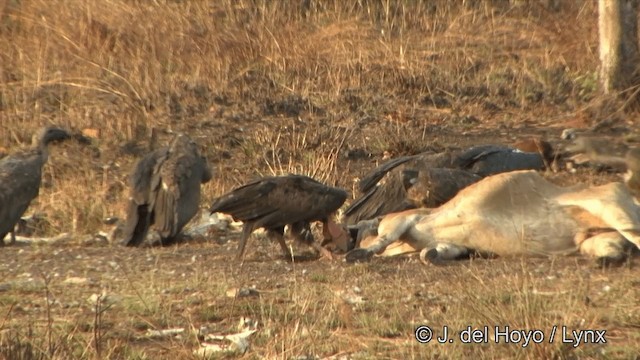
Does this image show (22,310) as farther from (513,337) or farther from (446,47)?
(446,47)

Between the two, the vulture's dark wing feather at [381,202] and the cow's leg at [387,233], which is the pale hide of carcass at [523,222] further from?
the vulture's dark wing feather at [381,202]

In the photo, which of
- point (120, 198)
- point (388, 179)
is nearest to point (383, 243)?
point (388, 179)

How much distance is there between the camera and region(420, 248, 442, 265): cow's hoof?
26.2 ft

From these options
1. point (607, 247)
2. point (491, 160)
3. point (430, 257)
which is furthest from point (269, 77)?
point (607, 247)

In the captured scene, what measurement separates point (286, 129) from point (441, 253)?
16.5 ft

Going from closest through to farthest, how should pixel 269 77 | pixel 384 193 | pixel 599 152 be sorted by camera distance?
pixel 384 193 < pixel 599 152 < pixel 269 77

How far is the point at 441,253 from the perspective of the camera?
8.09m

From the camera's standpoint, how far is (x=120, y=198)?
11148 millimetres

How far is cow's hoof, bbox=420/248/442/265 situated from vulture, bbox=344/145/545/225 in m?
0.98

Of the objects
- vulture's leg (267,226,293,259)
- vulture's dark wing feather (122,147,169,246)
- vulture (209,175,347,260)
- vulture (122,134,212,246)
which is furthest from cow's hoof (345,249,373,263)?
vulture's dark wing feather (122,147,169,246)

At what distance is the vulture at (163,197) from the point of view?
30.1ft

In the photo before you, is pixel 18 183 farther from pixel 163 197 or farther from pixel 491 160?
pixel 491 160

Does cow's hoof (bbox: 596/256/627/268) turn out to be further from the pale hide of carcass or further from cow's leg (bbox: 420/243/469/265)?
cow's leg (bbox: 420/243/469/265)

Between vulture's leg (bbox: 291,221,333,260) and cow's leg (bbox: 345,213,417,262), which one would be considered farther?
vulture's leg (bbox: 291,221,333,260)
